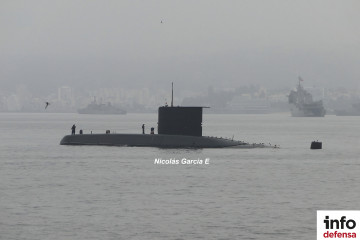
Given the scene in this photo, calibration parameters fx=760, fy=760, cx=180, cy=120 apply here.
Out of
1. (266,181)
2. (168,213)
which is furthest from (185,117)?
(168,213)

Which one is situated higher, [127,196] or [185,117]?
[185,117]

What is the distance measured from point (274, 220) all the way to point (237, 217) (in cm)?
156

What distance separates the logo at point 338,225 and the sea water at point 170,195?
551mm

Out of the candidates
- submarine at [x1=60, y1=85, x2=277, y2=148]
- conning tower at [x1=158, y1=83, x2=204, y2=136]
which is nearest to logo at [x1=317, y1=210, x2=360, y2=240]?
submarine at [x1=60, y1=85, x2=277, y2=148]

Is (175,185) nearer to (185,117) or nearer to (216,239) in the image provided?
(216,239)

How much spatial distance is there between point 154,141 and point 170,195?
93.8ft

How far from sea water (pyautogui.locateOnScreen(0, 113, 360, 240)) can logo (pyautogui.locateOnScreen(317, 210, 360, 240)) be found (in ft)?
1.81

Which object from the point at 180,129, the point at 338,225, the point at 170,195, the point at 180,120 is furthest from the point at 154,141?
the point at 338,225

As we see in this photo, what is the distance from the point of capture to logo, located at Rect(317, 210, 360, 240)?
26.0 meters

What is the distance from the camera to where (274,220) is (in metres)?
30.0

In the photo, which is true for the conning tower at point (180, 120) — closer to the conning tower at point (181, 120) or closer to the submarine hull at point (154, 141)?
the conning tower at point (181, 120)

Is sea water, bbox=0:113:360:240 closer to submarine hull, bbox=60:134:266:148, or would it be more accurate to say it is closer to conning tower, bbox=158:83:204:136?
submarine hull, bbox=60:134:266:148

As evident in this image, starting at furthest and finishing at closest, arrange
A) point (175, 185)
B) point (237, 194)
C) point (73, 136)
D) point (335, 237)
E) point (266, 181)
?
point (73, 136), point (266, 181), point (175, 185), point (237, 194), point (335, 237)

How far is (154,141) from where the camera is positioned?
65.9 metres
